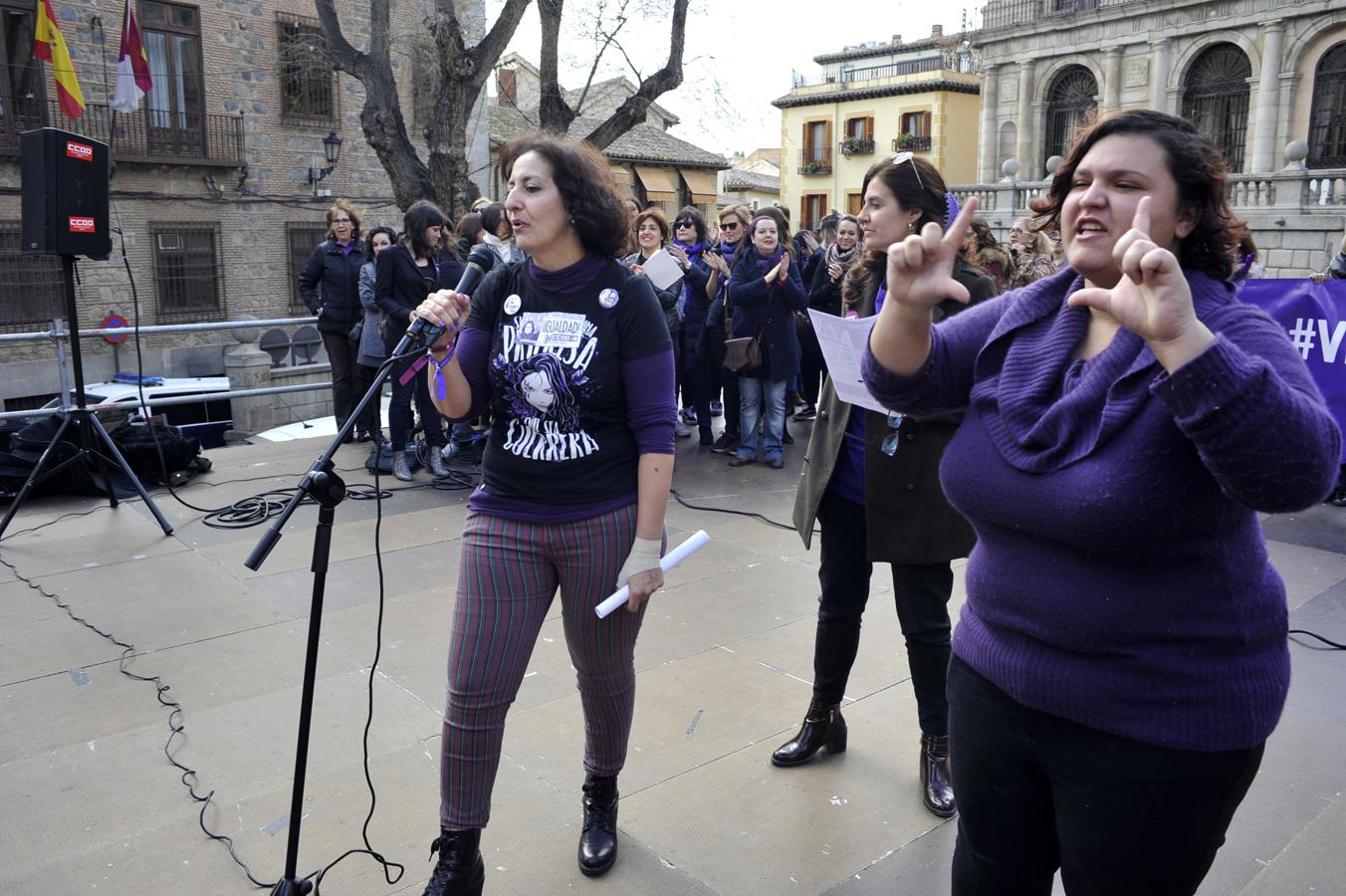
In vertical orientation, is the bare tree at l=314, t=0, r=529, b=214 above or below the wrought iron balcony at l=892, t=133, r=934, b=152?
below

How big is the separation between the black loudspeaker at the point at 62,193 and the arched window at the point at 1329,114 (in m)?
28.2

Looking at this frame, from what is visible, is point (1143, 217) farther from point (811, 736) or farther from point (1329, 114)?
point (1329, 114)

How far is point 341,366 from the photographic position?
8.38 metres

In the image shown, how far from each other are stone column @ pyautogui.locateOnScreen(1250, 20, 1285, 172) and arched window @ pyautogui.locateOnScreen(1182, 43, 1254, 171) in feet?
2.74

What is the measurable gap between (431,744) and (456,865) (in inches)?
42.0

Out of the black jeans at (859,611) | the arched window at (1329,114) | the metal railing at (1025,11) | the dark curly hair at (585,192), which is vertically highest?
the metal railing at (1025,11)

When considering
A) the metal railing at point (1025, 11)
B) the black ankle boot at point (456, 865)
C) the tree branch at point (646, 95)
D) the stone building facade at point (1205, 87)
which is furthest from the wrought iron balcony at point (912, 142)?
the black ankle boot at point (456, 865)

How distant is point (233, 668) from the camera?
4.14 metres

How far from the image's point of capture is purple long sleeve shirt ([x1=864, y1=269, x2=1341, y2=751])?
1389mm

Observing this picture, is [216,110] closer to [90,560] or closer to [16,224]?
[16,224]

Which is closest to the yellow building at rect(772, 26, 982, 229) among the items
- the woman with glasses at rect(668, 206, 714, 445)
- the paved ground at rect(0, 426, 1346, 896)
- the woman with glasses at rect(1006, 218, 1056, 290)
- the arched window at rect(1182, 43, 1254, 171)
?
the arched window at rect(1182, 43, 1254, 171)

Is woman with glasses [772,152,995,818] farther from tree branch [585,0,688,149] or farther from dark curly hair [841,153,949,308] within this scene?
tree branch [585,0,688,149]

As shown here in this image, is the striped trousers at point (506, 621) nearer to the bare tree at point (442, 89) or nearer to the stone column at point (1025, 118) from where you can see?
the bare tree at point (442, 89)

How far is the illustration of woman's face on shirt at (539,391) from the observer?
2564 mm
